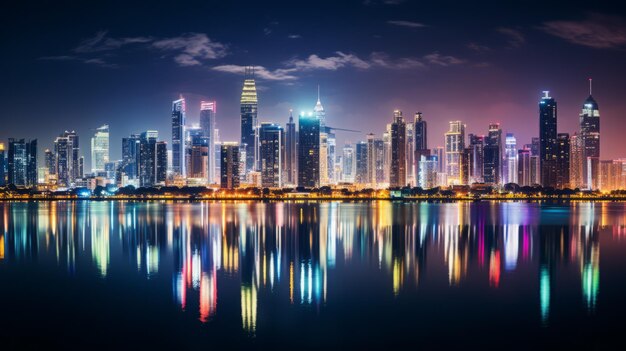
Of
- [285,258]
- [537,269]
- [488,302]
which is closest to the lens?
[488,302]

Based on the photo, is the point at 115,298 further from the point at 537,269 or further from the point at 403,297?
the point at 537,269

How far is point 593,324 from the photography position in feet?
53.7

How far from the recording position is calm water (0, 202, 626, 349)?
15188 millimetres

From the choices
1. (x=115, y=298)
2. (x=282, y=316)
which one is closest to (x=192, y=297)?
(x=115, y=298)

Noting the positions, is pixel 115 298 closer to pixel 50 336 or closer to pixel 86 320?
pixel 86 320

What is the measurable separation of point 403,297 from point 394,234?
849 inches

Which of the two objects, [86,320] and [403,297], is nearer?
[86,320]

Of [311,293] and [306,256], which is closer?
[311,293]

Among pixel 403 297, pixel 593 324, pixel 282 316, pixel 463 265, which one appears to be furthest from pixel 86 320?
pixel 463 265

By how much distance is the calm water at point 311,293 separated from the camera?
1519cm

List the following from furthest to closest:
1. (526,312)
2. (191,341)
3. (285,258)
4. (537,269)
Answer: (285,258) → (537,269) → (526,312) → (191,341)

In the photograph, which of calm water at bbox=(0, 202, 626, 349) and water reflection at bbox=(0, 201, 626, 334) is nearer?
calm water at bbox=(0, 202, 626, 349)

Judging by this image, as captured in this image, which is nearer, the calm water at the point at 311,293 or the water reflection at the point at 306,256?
the calm water at the point at 311,293

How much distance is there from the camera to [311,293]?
2027cm
